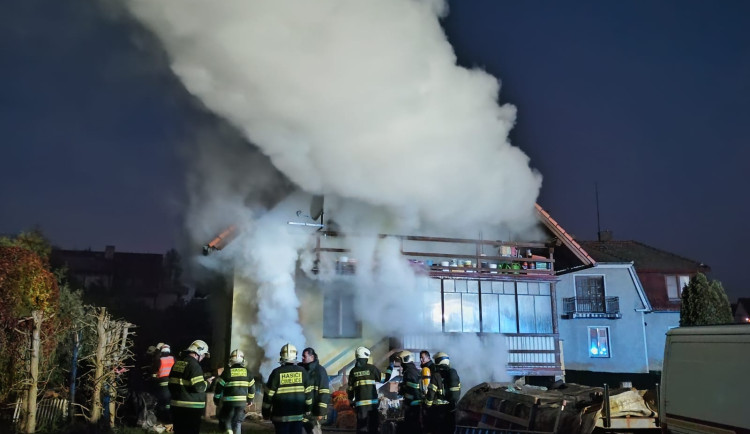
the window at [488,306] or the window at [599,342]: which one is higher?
the window at [488,306]

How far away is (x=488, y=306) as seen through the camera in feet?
59.1

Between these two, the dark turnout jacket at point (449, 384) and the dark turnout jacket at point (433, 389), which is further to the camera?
the dark turnout jacket at point (449, 384)

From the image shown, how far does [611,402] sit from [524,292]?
9.47m

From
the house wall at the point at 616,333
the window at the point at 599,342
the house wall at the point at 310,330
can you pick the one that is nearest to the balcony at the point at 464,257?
the house wall at the point at 310,330

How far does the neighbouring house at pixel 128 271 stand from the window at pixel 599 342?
31257 millimetres

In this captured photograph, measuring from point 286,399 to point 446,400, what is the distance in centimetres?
333

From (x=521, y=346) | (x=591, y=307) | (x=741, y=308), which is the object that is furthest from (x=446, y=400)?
(x=741, y=308)

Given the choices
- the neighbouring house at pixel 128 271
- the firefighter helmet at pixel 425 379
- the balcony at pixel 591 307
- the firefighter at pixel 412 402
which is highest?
the neighbouring house at pixel 128 271

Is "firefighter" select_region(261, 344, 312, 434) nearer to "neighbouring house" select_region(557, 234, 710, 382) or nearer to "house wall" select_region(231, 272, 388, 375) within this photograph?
"house wall" select_region(231, 272, 388, 375)

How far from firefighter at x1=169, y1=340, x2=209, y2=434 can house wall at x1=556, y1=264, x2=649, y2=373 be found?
25.0 meters

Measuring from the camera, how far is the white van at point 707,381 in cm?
622

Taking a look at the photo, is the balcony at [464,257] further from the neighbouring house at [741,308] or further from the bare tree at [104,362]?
the neighbouring house at [741,308]

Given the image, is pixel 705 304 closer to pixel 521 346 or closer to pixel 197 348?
pixel 521 346

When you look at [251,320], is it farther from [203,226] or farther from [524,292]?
[524,292]
